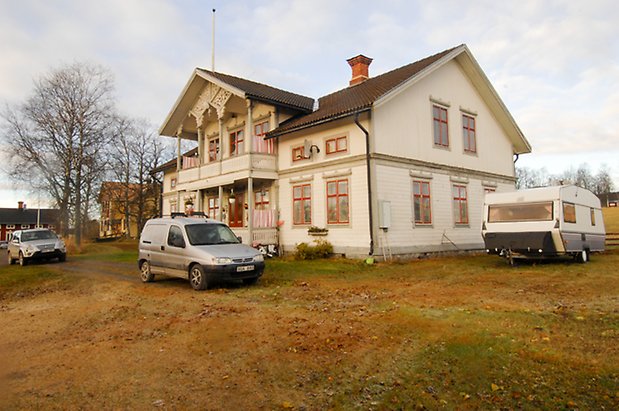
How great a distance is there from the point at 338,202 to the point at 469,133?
29.7 feet

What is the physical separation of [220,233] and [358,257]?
7112 millimetres

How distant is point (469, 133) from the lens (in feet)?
73.8

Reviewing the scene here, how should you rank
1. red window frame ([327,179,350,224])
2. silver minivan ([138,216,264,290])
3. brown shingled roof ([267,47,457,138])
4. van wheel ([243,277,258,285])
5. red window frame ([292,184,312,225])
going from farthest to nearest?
1. red window frame ([292,184,312,225])
2. red window frame ([327,179,350,224])
3. brown shingled roof ([267,47,457,138])
4. van wheel ([243,277,258,285])
5. silver minivan ([138,216,264,290])

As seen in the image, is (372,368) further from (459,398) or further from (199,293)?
(199,293)

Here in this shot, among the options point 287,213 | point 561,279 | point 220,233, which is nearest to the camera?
point 561,279

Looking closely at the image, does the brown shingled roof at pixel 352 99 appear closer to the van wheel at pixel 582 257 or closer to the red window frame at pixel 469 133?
the red window frame at pixel 469 133

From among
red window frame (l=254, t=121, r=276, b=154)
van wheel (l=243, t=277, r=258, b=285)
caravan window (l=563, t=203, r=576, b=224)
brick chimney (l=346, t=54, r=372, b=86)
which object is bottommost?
van wheel (l=243, t=277, r=258, b=285)

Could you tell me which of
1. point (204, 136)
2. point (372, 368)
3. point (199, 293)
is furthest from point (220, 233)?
point (204, 136)

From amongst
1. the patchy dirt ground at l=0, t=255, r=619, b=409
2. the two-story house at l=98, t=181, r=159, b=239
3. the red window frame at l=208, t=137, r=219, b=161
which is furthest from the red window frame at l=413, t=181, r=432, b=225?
the two-story house at l=98, t=181, r=159, b=239

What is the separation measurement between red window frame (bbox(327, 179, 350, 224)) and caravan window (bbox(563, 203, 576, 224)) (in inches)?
313

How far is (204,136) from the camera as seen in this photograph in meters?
27.5

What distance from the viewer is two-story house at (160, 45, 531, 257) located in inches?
699

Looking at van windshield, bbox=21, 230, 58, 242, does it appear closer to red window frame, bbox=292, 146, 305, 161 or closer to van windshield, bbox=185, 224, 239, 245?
red window frame, bbox=292, 146, 305, 161

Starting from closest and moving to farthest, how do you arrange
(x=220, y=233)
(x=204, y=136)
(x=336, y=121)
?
(x=220, y=233), (x=336, y=121), (x=204, y=136)
